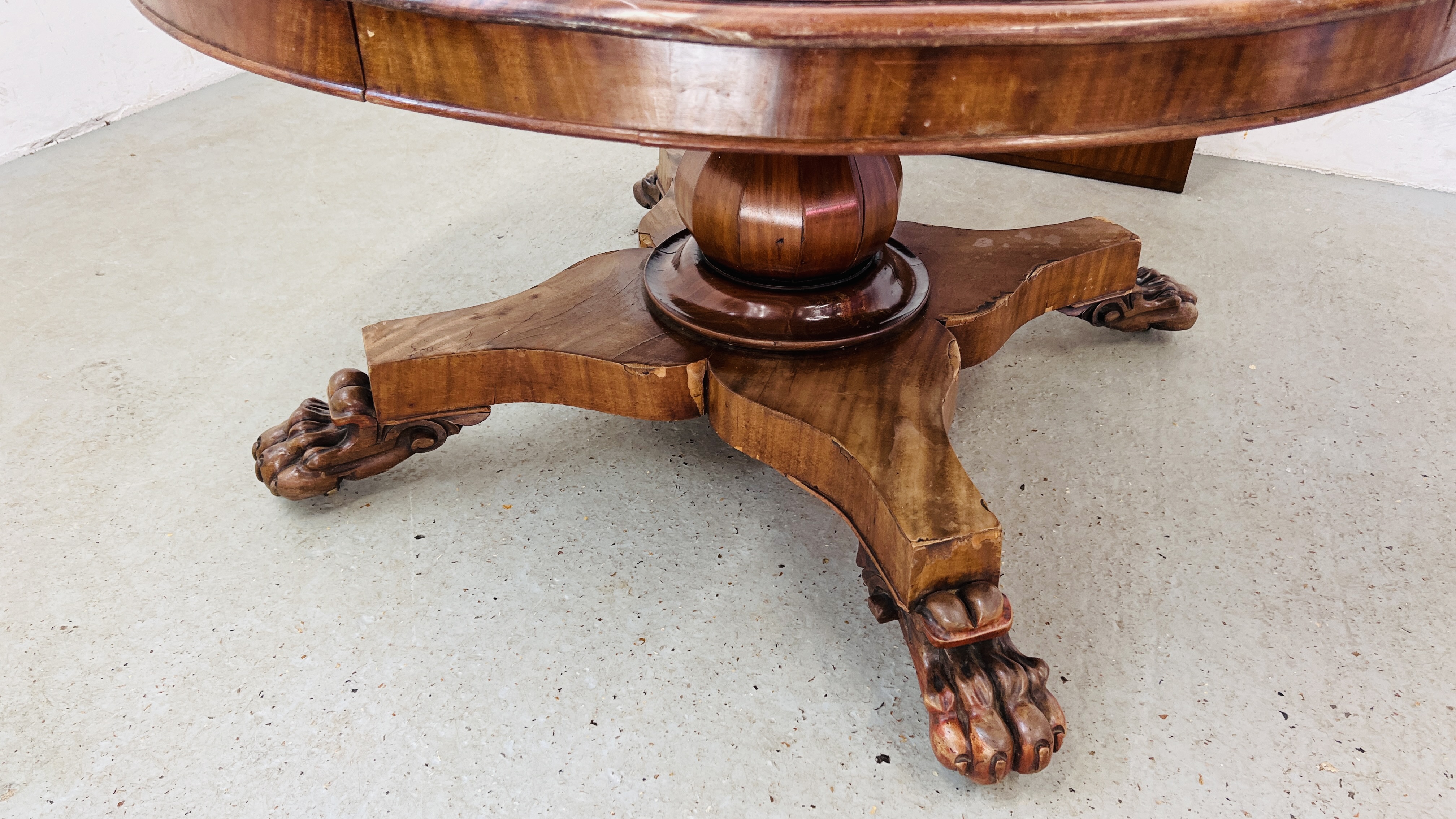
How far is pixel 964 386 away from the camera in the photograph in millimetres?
1292

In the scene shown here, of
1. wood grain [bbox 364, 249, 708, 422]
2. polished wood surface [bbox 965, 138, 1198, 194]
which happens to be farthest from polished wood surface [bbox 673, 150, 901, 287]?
polished wood surface [bbox 965, 138, 1198, 194]

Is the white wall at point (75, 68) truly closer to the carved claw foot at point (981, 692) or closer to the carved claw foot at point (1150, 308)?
the carved claw foot at point (1150, 308)

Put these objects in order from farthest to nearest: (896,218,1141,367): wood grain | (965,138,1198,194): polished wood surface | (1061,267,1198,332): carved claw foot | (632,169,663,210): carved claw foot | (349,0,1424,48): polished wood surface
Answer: (965,138,1198,194): polished wood surface
(632,169,663,210): carved claw foot
(1061,267,1198,332): carved claw foot
(896,218,1141,367): wood grain
(349,0,1424,48): polished wood surface

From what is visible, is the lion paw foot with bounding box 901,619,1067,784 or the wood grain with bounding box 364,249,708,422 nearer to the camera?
the lion paw foot with bounding box 901,619,1067,784

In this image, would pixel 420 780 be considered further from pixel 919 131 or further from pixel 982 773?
pixel 919 131

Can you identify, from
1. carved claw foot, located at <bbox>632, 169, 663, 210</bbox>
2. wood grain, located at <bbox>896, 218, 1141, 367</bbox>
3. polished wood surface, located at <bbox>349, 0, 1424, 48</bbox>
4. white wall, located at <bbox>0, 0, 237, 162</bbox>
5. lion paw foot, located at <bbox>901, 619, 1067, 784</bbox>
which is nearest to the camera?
polished wood surface, located at <bbox>349, 0, 1424, 48</bbox>

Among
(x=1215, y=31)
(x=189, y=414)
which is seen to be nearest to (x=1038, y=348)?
(x=1215, y=31)

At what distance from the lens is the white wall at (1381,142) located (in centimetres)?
181

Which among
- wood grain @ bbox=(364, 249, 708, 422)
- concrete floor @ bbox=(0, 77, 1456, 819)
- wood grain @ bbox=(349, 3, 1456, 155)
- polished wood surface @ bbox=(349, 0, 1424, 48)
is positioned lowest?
concrete floor @ bbox=(0, 77, 1456, 819)

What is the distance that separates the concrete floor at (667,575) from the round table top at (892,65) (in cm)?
52

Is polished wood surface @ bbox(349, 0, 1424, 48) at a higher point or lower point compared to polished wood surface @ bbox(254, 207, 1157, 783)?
higher

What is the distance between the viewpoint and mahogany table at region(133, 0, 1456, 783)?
49 centimetres

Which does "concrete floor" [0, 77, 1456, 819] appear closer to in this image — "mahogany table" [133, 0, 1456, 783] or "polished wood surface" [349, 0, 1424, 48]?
"mahogany table" [133, 0, 1456, 783]

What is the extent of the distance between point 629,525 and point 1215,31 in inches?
28.9
